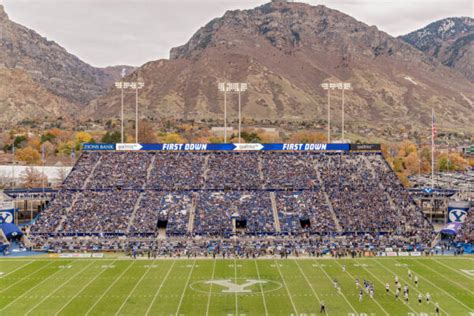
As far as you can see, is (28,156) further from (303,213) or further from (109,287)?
(109,287)

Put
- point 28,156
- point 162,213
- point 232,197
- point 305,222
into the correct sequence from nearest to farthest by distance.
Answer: point 305,222 → point 162,213 → point 232,197 → point 28,156

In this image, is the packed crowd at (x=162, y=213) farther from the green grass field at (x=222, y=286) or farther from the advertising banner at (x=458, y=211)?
the advertising banner at (x=458, y=211)

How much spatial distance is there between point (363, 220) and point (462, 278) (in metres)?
17.4

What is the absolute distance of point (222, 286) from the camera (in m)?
42.0

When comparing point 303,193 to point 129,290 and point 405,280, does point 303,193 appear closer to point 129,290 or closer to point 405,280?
point 405,280

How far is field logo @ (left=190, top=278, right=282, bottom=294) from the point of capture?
133ft

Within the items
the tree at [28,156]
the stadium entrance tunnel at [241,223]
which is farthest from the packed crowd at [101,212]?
the tree at [28,156]

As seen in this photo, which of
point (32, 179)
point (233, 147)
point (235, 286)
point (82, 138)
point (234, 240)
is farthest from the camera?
point (82, 138)

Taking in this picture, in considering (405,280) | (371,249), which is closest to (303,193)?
(371,249)

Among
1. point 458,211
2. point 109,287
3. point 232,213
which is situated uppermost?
point 458,211

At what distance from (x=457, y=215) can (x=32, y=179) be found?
188 ft

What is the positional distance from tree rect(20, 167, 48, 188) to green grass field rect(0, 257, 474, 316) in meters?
42.2

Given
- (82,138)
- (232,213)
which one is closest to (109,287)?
(232,213)

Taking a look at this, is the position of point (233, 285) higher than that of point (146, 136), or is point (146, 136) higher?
point (146, 136)
